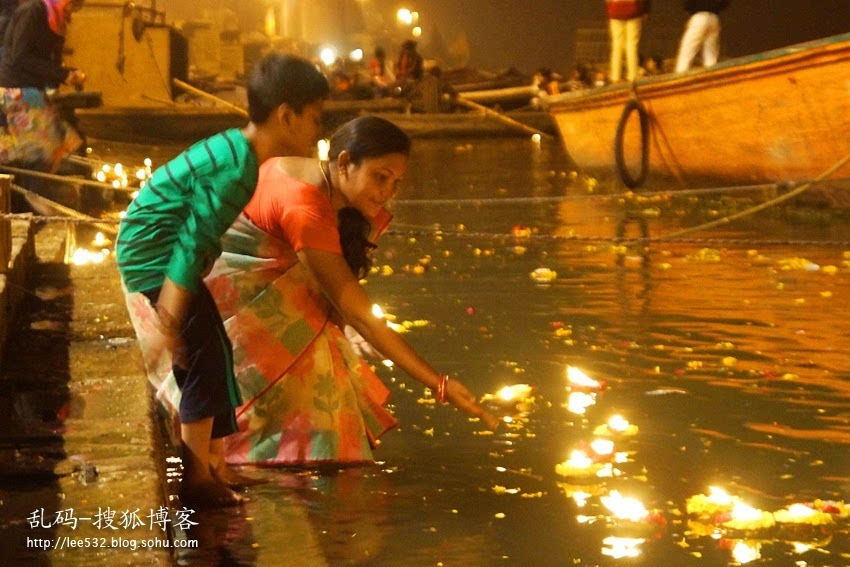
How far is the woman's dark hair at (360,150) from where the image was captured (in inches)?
167

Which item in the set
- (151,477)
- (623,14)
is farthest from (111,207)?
(151,477)

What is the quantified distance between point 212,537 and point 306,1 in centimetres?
7390

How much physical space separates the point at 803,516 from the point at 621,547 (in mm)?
605

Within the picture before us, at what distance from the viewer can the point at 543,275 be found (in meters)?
8.88

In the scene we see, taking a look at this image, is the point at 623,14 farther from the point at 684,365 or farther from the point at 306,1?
the point at 306,1

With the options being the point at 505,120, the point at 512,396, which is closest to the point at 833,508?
the point at 512,396

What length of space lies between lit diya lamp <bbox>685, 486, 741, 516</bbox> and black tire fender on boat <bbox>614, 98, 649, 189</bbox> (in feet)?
33.9

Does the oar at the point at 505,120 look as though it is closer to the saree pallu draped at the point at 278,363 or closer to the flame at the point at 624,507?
the saree pallu draped at the point at 278,363

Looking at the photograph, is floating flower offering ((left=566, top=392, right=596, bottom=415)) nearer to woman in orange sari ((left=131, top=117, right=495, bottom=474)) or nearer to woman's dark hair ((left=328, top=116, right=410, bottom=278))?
woman in orange sari ((left=131, top=117, right=495, bottom=474))

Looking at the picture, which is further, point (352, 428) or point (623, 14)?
point (623, 14)

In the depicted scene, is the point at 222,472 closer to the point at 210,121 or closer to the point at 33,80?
the point at 33,80

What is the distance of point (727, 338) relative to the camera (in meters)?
6.71

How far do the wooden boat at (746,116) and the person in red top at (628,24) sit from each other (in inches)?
24.6

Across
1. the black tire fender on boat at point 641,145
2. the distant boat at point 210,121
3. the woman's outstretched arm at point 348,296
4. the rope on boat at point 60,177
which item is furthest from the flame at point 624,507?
the distant boat at point 210,121
